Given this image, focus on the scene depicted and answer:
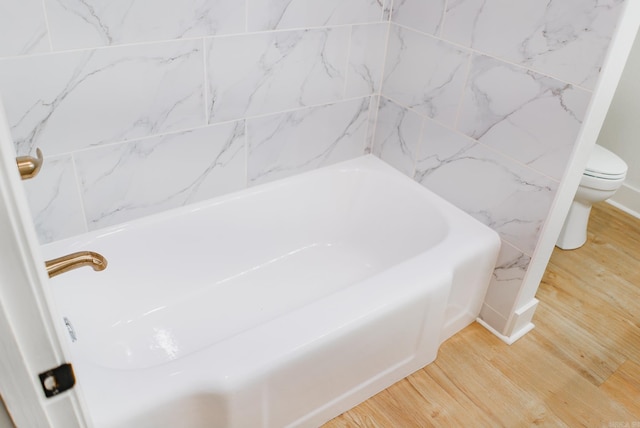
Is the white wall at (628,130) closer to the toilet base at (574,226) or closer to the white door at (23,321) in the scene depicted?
the toilet base at (574,226)

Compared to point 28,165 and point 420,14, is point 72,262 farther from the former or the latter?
point 420,14

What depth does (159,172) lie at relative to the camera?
169 cm

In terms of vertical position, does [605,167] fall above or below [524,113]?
below

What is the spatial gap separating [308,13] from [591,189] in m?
1.48

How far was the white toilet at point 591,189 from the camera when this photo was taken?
7.31 ft

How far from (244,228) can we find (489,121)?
0.98 metres

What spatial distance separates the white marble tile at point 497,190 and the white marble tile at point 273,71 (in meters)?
0.50

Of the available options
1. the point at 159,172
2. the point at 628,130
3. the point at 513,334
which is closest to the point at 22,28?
the point at 159,172

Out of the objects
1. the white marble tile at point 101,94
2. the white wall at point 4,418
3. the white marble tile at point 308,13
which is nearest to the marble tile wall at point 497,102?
the white marble tile at point 308,13

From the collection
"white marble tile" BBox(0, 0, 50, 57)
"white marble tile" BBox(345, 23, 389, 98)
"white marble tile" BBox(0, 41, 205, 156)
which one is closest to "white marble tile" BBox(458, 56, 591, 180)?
"white marble tile" BBox(345, 23, 389, 98)

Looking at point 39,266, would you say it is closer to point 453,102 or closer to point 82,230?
point 82,230

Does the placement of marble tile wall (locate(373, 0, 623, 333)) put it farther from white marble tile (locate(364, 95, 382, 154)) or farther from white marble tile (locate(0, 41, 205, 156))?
white marble tile (locate(0, 41, 205, 156))

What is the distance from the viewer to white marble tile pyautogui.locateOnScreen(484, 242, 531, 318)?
70.9 inches

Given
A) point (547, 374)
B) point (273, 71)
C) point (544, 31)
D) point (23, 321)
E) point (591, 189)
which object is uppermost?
point (544, 31)
